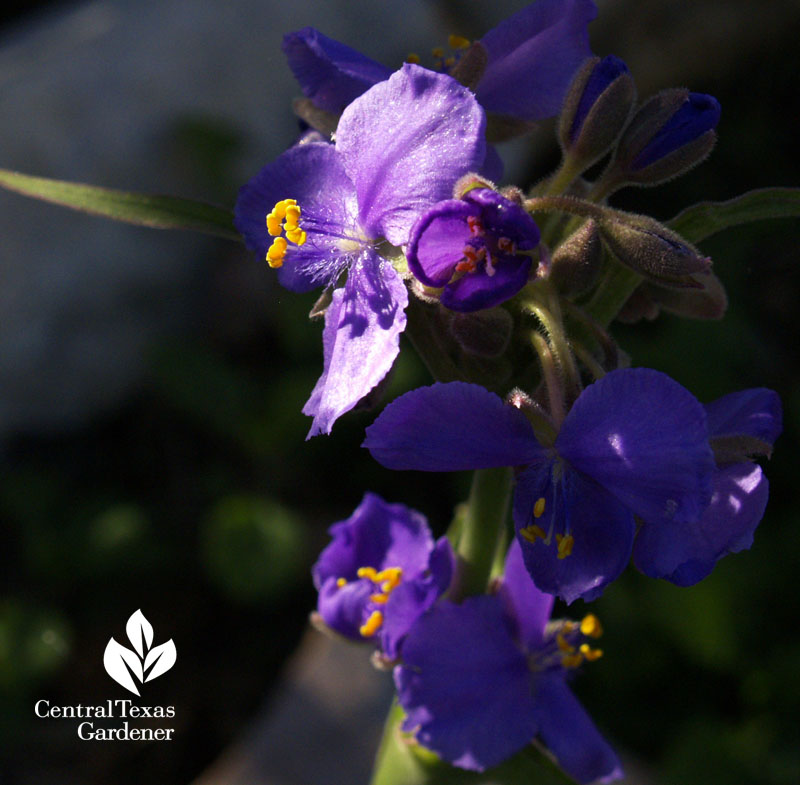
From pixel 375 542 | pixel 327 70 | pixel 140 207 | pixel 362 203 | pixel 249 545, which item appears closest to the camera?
pixel 362 203

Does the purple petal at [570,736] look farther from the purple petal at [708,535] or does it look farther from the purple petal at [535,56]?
the purple petal at [535,56]

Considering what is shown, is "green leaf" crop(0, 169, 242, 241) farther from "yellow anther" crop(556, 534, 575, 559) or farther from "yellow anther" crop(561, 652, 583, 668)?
"yellow anther" crop(561, 652, 583, 668)

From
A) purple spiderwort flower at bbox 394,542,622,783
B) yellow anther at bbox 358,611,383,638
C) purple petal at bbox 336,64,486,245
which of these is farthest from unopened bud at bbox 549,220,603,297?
yellow anther at bbox 358,611,383,638

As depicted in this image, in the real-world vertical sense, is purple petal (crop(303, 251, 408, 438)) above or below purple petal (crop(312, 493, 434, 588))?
above

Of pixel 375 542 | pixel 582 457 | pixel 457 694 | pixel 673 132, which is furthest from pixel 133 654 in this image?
pixel 673 132

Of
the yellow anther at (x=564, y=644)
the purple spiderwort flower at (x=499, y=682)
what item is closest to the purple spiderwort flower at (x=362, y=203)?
the purple spiderwort flower at (x=499, y=682)

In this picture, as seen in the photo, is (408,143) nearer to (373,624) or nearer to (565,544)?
(565,544)
